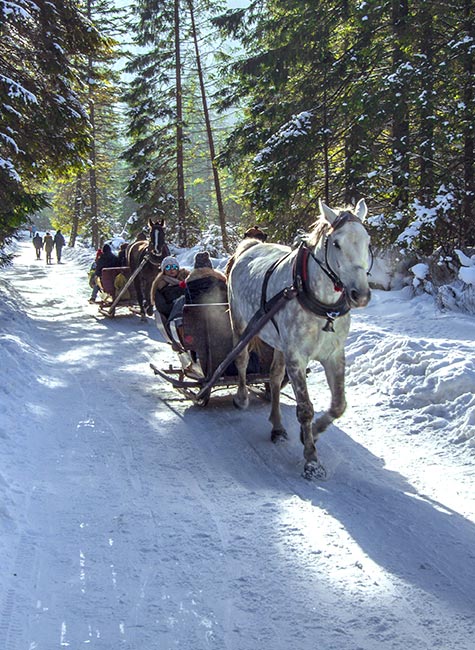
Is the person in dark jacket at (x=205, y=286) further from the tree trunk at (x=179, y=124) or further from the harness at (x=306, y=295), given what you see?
the tree trunk at (x=179, y=124)

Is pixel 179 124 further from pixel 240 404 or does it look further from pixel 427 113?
pixel 240 404

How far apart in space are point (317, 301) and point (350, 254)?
2.08 feet

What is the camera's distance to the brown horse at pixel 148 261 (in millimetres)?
13719

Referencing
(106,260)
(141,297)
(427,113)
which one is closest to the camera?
(427,113)

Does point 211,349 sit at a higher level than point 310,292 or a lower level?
lower

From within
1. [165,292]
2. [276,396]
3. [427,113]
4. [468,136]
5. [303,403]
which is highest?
[427,113]

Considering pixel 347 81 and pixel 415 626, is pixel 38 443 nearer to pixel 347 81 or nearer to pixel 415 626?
pixel 415 626

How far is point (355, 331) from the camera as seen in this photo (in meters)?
9.58

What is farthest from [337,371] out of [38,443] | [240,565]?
[38,443]

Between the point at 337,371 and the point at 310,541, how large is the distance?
187 cm

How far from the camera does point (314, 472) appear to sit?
16.6 feet

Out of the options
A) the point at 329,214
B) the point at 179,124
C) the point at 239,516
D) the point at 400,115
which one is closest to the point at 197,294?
the point at 329,214

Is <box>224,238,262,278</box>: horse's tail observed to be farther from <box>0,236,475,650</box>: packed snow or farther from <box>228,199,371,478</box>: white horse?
<box>0,236,475,650</box>: packed snow

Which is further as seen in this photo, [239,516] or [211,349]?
[211,349]
